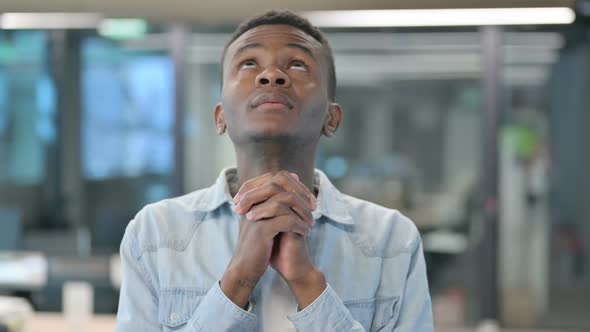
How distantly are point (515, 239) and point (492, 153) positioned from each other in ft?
1.87

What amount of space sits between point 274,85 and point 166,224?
0.25 meters

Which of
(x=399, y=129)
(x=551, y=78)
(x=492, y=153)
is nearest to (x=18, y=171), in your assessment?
(x=399, y=129)

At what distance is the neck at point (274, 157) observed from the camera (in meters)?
1.01

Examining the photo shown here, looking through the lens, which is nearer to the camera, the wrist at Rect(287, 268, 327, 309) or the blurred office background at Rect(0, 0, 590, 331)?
the wrist at Rect(287, 268, 327, 309)

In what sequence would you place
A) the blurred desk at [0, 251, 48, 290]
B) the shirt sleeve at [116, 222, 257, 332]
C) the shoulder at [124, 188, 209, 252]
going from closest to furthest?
the shirt sleeve at [116, 222, 257, 332], the shoulder at [124, 188, 209, 252], the blurred desk at [0, 251, 48, 290]

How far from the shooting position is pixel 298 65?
1034 millimetres

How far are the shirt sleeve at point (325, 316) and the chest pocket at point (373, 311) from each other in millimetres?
68

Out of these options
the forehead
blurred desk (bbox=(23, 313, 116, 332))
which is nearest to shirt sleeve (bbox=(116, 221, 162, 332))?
the forehead

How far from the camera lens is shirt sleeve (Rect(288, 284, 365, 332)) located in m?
0.92

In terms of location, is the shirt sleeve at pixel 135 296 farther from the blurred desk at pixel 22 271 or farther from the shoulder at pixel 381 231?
the blurred desk at pixel 22 271

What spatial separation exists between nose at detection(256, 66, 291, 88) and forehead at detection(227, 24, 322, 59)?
6 cm

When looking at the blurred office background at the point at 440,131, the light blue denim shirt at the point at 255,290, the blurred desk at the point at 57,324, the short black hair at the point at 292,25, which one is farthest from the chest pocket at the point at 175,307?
the blurred office background at the point at 440,131

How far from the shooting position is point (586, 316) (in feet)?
14.6

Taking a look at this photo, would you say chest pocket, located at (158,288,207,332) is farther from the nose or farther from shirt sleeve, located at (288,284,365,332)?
the nose
